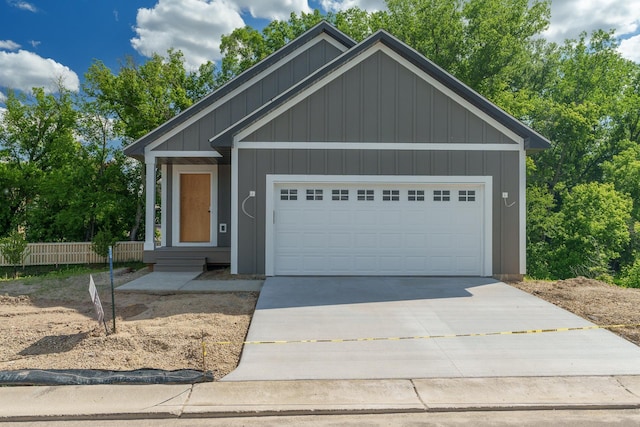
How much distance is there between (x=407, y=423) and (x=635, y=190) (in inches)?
990

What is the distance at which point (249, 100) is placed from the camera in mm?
11406

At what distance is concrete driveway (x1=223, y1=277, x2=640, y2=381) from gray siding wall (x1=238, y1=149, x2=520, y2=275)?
1323 mm

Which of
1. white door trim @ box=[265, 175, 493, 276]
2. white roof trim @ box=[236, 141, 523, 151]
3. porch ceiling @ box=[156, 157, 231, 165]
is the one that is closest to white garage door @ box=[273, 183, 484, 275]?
white door trim @ box=[265, 175, 493, 276]

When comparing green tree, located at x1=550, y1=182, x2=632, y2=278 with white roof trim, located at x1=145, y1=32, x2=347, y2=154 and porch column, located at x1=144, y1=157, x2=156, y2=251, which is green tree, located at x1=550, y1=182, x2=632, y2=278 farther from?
porch column, located at x1=144, y1=157, x2=156, y2=251

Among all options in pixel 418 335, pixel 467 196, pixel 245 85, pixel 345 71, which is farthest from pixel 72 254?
pixel 418 335

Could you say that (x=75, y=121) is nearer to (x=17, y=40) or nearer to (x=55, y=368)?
(x=17, y=40)

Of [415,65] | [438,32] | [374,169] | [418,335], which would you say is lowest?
[418,335]

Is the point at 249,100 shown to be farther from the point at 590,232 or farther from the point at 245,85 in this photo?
the point at 590,232

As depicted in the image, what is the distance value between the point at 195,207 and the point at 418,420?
380 inches

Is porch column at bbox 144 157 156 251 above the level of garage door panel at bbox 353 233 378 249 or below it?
above

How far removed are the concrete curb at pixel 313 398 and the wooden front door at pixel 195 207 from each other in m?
7.87

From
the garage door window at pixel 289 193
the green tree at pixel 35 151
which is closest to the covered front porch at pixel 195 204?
the garage door window at pixel 289 193

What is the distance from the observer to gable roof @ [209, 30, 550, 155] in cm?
888

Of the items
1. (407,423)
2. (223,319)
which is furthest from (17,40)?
(407,423)
